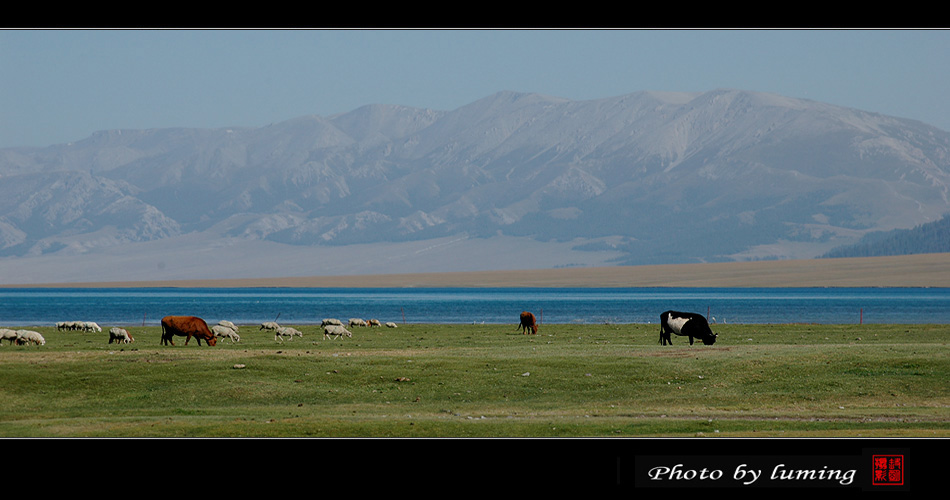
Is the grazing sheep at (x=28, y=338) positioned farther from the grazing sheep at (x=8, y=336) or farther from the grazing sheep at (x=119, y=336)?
the grazing sheep at (x=119, y=336)

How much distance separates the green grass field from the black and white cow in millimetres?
2015

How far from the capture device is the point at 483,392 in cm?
2772

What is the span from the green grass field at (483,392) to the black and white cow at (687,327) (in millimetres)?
2015

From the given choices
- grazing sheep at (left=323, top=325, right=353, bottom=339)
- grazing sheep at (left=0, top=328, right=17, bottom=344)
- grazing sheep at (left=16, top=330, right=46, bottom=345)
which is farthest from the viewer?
grazing sheep at (left=323, top=325, right=353, bottom=339)

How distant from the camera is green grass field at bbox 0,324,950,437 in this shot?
21.0m

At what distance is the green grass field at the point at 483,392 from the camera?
20969 mm

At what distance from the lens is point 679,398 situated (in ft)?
87.8

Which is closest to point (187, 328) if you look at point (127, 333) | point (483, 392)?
point (127, 333)

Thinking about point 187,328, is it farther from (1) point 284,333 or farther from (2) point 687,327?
(2) point 687,327

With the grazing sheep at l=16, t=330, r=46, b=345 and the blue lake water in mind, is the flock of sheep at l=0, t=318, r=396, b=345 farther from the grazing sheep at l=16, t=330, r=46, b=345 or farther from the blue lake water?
the blue lake water

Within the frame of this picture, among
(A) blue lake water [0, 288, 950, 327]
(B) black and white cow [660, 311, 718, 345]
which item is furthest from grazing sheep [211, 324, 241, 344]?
(A) blue lake water [0, 288, 950, 327]

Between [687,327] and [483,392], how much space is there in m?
14.0
